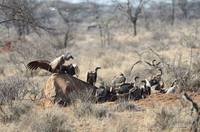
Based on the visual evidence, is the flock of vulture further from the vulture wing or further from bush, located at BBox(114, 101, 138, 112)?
bush, located at BBox(114, 101, 138, 112)

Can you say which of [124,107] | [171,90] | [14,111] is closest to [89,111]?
[124,107]

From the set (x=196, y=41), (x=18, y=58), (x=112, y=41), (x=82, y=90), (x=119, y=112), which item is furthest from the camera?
(x=112, y=41)

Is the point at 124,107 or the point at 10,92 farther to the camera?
the point at 10,92

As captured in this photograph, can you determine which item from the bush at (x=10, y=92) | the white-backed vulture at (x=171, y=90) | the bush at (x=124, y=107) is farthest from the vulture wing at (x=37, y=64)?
the white-backed vulture at (x=171, y=90)

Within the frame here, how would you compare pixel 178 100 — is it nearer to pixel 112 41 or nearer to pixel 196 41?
pixel 196 41

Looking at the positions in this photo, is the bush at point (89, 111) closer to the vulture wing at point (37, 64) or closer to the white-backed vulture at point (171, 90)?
the vulture wing at point (37, 64)

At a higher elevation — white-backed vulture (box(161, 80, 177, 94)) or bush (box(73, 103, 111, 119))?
white-backed vulture (box(161, 80, 177, 94))

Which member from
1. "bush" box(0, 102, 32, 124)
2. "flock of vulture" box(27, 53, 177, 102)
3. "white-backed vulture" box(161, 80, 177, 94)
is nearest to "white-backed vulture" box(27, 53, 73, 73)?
"flock of vulture" box(27, 53, 177, 102)

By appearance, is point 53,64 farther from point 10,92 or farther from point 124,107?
point 124,107

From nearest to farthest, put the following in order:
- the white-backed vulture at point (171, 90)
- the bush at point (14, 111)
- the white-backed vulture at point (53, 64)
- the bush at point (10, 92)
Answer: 1. the bush at point (14, 111)
2. the bush at point (10, 92)
3. the white-backed vulture at point (53, 64)
4. the white-backed vulture at point (171, 90)

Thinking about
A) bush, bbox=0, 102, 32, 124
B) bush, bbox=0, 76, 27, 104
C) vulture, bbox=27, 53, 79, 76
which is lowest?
bush, bbox=0, 102, 32, 124

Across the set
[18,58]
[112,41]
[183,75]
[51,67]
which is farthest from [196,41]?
[51,67]

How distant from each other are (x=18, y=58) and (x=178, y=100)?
13.9 metres

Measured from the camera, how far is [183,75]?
12.1 meters
